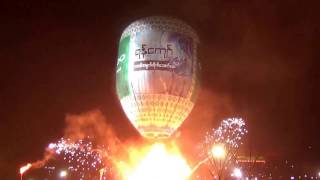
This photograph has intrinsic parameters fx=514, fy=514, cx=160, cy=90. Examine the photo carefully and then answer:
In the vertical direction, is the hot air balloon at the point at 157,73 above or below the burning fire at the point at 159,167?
above

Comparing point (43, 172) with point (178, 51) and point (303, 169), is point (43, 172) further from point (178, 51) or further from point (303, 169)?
point (303, 169)

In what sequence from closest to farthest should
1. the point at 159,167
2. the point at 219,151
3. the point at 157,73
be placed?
the point at 157,73 → the point at 219,151 → the point at 159,167

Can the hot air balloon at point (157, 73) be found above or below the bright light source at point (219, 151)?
above

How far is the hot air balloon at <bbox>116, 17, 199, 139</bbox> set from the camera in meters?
35.4

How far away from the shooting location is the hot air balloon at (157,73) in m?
35.4

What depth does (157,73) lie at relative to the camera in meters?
35.2

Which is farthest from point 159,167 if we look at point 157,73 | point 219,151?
point 157,73

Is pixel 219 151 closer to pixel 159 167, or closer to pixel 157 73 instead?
pixel 159 167

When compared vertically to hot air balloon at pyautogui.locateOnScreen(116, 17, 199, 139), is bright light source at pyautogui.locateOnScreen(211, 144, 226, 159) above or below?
below

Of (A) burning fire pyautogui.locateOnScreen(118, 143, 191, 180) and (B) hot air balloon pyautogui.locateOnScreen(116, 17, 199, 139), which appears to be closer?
(B) hot air balloon pyautogui.locateOnScreen(116, 17, 199, 139)

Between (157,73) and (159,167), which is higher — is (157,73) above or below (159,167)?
above

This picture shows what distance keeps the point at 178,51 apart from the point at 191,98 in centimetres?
393

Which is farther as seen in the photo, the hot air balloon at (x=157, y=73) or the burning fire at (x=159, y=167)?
the burning fire at (x=159, y=167)

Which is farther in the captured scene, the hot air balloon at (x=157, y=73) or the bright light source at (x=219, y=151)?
the bright light source at (x=219, y=151)
